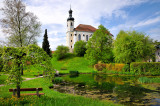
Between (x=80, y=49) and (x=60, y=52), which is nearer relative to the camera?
(x=80, y=49)

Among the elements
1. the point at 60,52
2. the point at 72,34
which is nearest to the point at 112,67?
the point at 60,52

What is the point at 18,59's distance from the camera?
26.1 feet

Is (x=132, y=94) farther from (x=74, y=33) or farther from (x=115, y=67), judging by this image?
(x=74, y=33)

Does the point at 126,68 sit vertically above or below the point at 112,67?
below

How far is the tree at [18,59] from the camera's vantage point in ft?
24.5

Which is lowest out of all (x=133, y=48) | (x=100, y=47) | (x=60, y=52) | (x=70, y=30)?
(x=133, y=48)

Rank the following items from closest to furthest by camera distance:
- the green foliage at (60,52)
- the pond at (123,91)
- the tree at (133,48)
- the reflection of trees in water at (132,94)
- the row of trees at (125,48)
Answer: the pond at (123,91) → the reflection of trees in water at (132,94) → the tree at (133,48) → the row of trees at (125,48) → the green foliage at (60,52)

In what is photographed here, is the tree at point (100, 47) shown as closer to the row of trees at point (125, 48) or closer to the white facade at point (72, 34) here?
the row of trees at point (125, 48)

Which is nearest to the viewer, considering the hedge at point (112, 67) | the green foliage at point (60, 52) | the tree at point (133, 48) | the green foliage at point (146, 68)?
the green foliage at point (146, 68)

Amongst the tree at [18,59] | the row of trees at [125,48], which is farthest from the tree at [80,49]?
the tree at [18,59]

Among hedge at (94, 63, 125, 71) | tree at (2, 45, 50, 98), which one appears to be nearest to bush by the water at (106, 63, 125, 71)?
hedge at (94, 63, 125, 71)

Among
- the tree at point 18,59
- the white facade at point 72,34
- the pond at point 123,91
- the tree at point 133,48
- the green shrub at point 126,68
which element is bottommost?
the pond at point 123,91

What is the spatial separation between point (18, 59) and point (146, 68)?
1033 inches

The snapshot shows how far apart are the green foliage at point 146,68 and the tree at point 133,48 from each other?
3.58 metres
